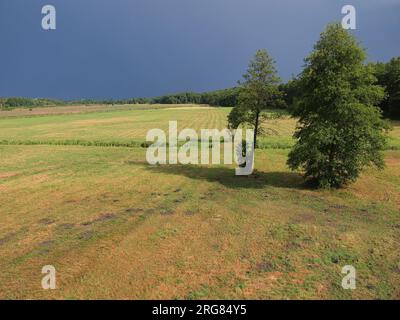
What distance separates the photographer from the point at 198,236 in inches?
490

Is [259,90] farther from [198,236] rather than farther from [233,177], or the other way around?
[198,236]

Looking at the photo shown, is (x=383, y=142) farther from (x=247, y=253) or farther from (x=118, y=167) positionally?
(x=118, y=167)

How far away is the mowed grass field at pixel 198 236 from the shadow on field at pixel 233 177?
0.66 feet

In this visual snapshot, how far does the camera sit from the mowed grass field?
9000 millimetres

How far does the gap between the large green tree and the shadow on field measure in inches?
100

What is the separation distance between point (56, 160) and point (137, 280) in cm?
2493

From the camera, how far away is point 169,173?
24.5m

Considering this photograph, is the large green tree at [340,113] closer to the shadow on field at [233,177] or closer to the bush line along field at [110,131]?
the bush line along field at [110,131]

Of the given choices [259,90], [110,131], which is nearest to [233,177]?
[259,90]

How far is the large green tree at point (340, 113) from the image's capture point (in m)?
17.3

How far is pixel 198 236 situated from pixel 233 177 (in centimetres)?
1083

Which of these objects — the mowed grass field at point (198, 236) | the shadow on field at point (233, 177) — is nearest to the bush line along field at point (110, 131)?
the shadow on field at point (233, 177)
